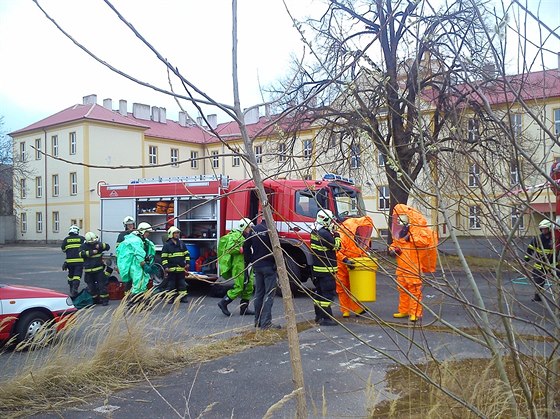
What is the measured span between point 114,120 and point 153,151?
4670mm

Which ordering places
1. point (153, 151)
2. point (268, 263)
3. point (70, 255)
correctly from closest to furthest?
1. point (268, 263)
2. point (70, 255)
3. point (153, 151)

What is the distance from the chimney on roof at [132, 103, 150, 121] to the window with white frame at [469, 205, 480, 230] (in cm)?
4802

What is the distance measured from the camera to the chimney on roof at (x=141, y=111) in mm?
48406

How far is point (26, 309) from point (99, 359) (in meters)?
2.42

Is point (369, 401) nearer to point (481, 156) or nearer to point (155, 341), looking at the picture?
point (481, 156)

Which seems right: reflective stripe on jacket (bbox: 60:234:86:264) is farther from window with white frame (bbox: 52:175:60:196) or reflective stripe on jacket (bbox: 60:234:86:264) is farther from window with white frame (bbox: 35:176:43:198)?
window with white frame (bbox: 35:176:43:198)

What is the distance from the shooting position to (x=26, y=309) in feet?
24.4

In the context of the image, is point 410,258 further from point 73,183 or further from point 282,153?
point 73,183

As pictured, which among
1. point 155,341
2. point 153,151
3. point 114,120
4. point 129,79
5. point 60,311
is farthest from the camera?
point 153,151

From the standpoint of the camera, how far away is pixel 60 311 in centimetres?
784

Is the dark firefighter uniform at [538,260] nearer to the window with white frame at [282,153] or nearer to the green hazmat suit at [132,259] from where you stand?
the window with white frame at [282,153]

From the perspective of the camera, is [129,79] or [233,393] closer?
[129,79]

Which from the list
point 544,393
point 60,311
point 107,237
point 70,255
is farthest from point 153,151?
point 544,393

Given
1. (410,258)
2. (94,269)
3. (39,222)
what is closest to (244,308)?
(94,269)
